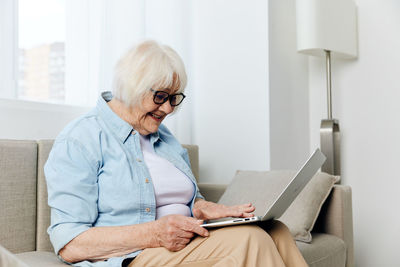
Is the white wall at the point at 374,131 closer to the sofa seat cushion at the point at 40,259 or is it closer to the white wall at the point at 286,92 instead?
the white wall at the point at 286,92

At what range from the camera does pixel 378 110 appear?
2.77 m

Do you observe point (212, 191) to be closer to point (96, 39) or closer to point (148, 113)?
point (148, 113)

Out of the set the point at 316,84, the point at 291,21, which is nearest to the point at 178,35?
the point at 291,21

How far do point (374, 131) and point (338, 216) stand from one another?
3.36 ft

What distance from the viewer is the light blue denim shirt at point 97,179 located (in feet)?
4.21

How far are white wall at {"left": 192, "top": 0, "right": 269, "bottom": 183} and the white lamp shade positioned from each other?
20cm

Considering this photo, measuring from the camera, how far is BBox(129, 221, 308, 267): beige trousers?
1143 millimetres

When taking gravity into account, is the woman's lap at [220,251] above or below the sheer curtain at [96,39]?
below

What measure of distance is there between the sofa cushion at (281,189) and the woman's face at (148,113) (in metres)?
0.57

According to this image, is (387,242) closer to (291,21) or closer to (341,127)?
(341,127)

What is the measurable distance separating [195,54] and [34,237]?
1.61 m

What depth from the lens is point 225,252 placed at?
117 centimetres

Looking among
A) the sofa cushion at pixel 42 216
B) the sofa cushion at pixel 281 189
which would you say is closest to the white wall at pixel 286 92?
the sofa cushion at pixel 281 189

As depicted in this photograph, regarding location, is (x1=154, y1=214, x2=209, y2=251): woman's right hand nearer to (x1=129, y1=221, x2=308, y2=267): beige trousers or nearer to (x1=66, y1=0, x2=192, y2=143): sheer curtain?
(x1=129, y1=221, x2=308, y2=267): beige trousers
